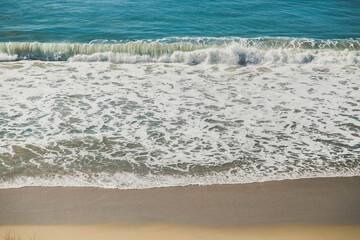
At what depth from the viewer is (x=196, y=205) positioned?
415 cm

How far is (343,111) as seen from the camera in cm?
685

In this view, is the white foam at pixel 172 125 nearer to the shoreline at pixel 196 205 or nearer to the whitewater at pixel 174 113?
the whitewater at pixel 174 113

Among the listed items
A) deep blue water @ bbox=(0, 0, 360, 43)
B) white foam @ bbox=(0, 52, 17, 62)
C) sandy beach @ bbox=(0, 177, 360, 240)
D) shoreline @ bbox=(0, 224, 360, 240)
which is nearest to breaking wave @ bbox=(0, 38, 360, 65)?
white foam @ bbox=(0, 52, 17, 62)

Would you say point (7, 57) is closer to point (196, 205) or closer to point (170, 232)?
point (196, 205)

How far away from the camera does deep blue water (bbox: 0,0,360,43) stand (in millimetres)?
12391

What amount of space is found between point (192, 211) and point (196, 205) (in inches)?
4.7

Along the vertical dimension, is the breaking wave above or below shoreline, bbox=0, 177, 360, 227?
above

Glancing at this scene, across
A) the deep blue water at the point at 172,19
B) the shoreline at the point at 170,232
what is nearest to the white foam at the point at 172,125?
the shoreline at the point at 170,232

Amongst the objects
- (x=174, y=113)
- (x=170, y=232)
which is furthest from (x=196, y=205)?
(x=174, y=113)

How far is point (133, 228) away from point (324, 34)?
11.1 meters

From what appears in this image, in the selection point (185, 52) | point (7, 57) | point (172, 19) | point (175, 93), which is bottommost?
point (7, 57)

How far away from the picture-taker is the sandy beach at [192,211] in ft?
12.2

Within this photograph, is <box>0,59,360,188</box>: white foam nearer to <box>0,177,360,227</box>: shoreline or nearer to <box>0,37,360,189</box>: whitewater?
<box>0,37,360,189</box>: whitewater

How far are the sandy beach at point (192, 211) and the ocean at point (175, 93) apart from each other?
228 millimetres
